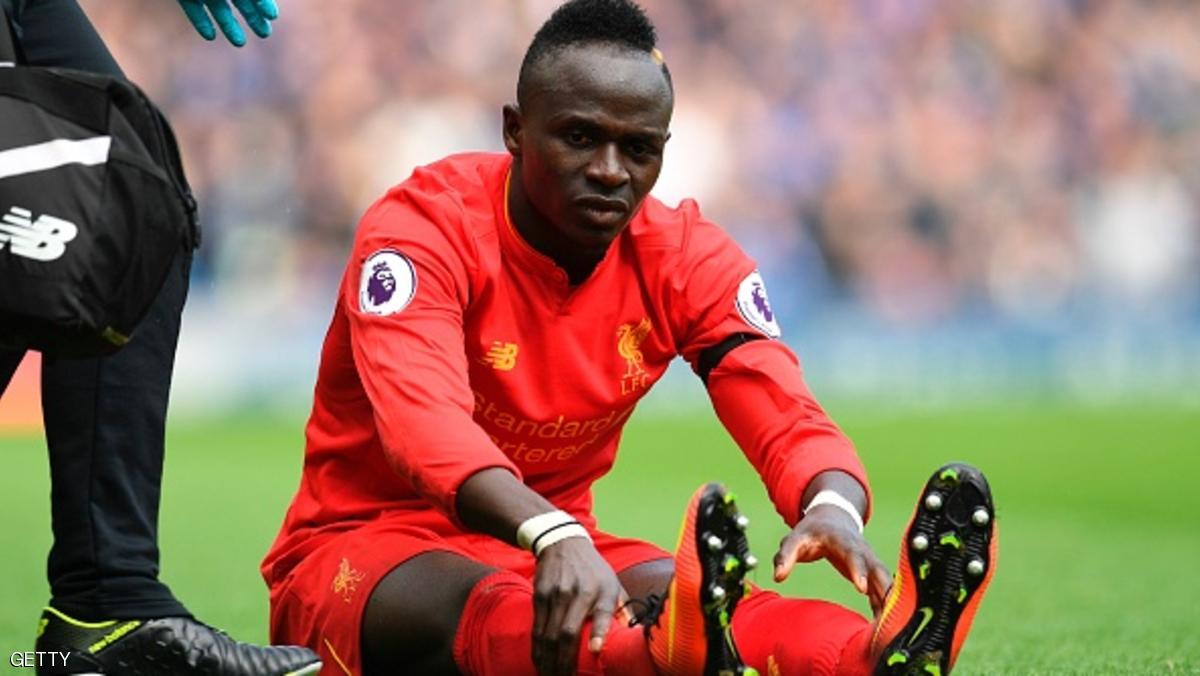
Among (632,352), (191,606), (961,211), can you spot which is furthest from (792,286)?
(632,352)

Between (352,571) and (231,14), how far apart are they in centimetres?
120

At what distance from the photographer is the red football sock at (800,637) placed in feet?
11.5

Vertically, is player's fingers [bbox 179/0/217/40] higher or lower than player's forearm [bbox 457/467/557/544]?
higher

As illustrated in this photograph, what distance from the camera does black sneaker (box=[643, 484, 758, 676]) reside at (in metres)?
3.19

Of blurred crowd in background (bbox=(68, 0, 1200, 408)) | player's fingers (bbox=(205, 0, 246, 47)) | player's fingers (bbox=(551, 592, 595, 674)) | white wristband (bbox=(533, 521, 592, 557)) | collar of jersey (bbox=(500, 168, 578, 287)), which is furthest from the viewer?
blurred crowd in background (bbox=(68, 0, 1200, 408))

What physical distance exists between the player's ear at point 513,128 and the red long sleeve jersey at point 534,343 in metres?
0.10

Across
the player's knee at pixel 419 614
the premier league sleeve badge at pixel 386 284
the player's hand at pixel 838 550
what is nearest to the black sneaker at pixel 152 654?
the player's knee at pixel 419 614

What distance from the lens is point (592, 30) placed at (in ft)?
13.5

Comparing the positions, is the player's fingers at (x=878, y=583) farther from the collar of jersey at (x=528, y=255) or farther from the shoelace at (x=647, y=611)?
the collar of jersey at (x=528, y=255)

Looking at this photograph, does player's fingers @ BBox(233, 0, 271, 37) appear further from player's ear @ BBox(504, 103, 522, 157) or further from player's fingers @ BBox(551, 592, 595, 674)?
player's fingers @ BBox(551, 592, 595, 674)

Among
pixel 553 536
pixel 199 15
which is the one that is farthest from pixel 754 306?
pixel 199 15

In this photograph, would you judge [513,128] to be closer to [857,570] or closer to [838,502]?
[838,502]

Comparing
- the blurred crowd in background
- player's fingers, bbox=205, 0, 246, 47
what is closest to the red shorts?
player's fingers, bbox=205, 0, 246, 47

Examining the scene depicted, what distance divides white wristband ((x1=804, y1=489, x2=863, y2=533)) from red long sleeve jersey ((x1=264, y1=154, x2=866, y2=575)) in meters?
0.11
